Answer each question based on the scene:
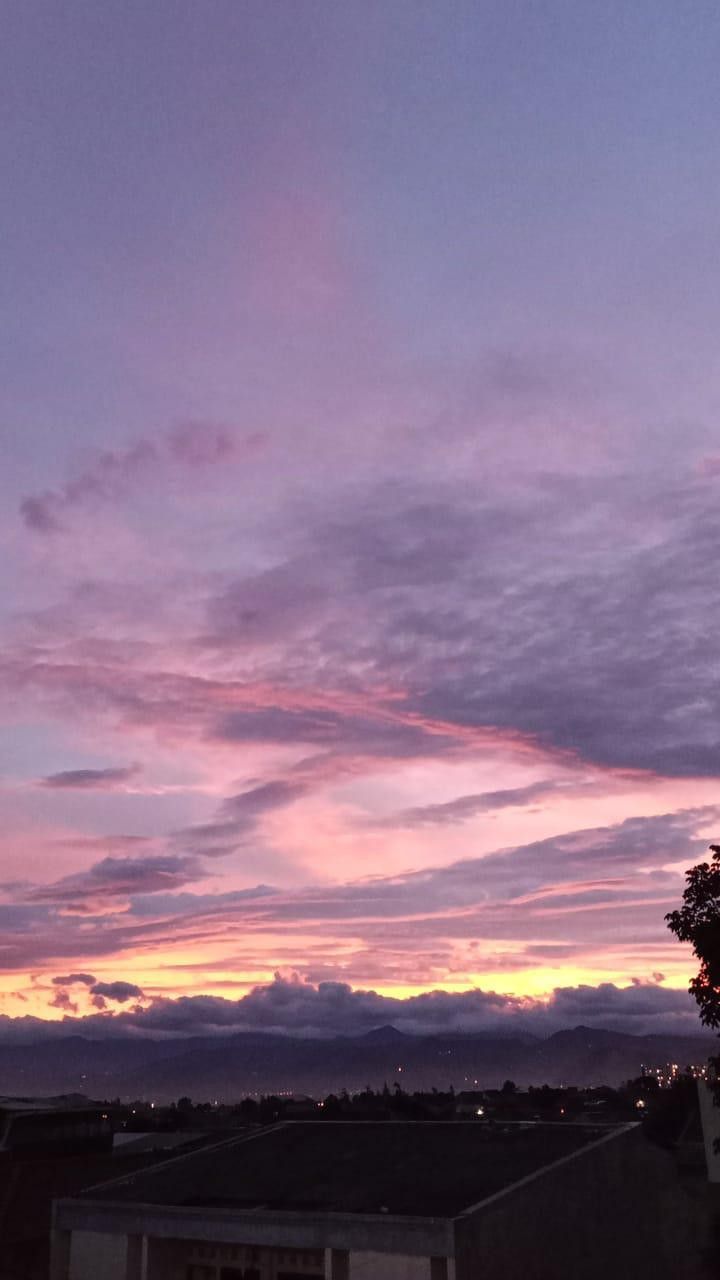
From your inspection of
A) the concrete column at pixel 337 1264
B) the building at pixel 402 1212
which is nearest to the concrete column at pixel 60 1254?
the building at pixel 402 1212

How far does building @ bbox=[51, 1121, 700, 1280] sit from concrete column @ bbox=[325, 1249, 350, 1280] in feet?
0.15

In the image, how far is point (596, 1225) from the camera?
41625 mm

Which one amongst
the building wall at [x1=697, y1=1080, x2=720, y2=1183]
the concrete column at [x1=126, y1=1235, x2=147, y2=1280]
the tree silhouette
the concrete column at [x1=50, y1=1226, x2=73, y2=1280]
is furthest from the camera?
the building wall at [x1=697, y1=1080, x2=720, y2=1183]

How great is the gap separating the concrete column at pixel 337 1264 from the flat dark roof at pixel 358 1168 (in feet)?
4.29

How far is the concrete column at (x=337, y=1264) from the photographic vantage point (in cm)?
3934

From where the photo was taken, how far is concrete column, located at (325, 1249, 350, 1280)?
39.3 m

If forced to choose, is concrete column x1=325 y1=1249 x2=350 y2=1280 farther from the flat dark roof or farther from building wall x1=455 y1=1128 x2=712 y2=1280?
building wall x1=455 y1=1128 x2=712 y2=1280

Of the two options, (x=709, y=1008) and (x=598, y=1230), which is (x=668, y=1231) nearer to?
(x=598, y=1230)

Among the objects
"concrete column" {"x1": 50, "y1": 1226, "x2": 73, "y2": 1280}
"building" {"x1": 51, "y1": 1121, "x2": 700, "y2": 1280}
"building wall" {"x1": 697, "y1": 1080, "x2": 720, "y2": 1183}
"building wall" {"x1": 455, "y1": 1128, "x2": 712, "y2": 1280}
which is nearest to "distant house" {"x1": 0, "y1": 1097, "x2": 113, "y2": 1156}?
"building" {"x1": 51, "y1": 1121, "x2": 700, "y2": 1280}

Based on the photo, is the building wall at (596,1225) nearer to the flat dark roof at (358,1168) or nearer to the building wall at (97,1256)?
the flat dark roof at (358,1168)

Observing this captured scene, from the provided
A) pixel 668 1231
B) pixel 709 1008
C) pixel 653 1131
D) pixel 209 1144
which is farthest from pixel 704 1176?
pixel 653 1131

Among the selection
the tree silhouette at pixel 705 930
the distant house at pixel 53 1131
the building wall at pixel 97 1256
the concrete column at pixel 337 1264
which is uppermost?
the tree silhouette at pixel 705 930

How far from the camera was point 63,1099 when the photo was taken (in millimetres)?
106438

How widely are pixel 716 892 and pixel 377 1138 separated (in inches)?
1031
